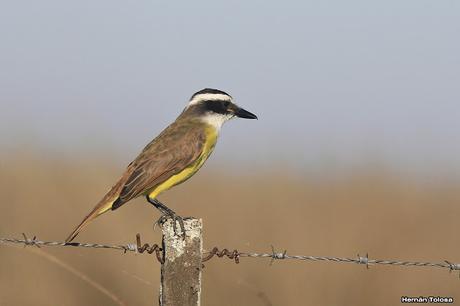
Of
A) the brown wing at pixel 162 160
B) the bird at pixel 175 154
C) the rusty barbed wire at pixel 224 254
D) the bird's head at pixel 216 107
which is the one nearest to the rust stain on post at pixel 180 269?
the rusty barbed wire at pixel 224 254

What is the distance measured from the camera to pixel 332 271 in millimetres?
10172

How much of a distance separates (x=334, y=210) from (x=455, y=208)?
1.74 metres

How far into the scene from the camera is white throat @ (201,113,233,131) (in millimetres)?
8898

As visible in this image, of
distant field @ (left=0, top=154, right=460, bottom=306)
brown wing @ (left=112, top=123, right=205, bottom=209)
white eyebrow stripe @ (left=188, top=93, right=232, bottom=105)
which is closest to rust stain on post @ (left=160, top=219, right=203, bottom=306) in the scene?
brown wing @ (left=112, top=123, right=205, bottom=209)

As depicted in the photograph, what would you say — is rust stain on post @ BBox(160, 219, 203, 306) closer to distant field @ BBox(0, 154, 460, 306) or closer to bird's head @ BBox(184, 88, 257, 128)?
distant field @ BBox(0, 154, 460, 306)

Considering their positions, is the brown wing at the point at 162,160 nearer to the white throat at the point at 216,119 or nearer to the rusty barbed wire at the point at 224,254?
the white throat at the point at 216,119

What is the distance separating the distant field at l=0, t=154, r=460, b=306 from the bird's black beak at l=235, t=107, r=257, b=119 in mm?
1681

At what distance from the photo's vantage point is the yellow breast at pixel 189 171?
8125 millimetres

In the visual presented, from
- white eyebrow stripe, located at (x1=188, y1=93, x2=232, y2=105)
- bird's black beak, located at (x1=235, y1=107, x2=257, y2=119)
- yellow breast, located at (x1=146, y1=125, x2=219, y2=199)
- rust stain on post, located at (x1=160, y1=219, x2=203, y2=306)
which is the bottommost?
rust stain on post, located at (x1=160, y1=219, x2=203, y2=306)

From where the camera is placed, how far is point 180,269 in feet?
17.3

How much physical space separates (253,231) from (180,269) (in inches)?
230

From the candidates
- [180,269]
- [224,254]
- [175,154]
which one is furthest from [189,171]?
[180,269]

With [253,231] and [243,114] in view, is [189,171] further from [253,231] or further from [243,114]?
[253,231]

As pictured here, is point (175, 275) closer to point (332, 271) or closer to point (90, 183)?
point (332, 271)
